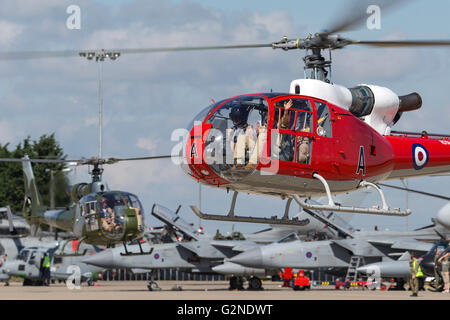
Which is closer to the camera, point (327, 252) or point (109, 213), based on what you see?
point (109, 213)

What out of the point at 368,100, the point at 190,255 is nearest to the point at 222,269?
the point at 190,255

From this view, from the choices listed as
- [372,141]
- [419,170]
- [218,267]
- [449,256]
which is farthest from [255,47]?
[218,267]

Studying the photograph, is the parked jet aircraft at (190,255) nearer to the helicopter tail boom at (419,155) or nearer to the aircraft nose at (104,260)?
the aircraft nose at (104,260)

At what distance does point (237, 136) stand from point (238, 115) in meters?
0.42

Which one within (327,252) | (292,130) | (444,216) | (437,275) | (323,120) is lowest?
(437,275)

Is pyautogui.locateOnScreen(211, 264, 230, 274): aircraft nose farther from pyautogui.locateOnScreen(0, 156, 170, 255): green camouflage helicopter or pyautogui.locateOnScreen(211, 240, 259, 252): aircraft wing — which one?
pyautogui.locateOnScreen(0, 156, 170, 255): green camouflage helicopter

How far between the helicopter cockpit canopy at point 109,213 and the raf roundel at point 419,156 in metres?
13.4

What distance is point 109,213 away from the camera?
28000mm

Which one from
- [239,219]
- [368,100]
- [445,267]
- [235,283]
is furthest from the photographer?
[235,283]

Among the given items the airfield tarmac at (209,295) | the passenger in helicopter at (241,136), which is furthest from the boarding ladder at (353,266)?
the passenger in helicopter at (241,136)

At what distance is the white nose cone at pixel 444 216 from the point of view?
26141 mm

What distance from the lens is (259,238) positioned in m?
61.6

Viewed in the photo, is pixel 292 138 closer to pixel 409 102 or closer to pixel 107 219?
pixel 409 102
